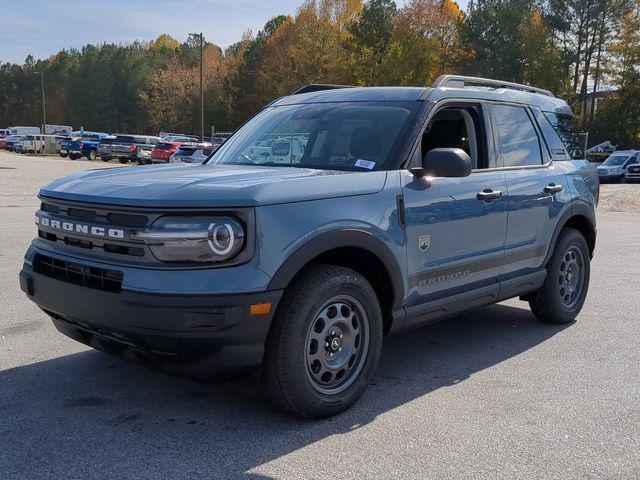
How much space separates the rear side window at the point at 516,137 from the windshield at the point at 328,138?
3.32ft

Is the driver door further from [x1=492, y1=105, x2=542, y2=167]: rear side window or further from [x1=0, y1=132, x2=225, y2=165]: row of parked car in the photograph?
[x1=0, y1=132, x2=225, y2=165]: row of parked car

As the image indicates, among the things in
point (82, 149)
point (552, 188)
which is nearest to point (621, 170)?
point (552, 188)

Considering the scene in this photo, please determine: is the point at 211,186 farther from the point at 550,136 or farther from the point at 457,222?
the point at 550,136

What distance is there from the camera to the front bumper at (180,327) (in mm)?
3188

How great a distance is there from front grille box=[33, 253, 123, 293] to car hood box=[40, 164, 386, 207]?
352mm

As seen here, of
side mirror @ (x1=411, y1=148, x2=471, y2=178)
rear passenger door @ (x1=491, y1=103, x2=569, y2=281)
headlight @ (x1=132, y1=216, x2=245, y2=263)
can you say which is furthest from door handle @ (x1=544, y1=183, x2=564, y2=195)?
headlight @ (x1=132, y1=216, x2=245, y2=263)

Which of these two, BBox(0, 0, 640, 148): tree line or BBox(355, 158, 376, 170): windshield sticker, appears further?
BBox(0, 0, 640, 148): tree line

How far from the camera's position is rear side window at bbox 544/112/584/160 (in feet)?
19.3

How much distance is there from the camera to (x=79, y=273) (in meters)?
3.54

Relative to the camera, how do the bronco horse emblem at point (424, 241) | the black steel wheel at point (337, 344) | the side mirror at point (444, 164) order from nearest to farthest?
1. the black steel wheel at point (337, 344)
2. the side mirror at point (444, 164)
3. the bronco horse emblem at point (424, 241)

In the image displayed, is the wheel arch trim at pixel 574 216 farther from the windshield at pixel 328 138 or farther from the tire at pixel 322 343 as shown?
the tire at pixel 322 343

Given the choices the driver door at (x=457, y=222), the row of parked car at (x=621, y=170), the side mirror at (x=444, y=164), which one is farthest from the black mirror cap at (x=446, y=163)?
the row of parked car at (x=621, y=170)

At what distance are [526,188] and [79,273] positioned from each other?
10.9 feet

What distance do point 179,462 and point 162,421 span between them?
53 cm
